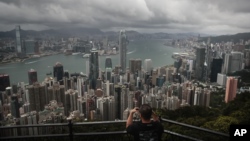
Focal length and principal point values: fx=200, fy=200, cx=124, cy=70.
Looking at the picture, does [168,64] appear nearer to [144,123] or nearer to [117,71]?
[117,71]

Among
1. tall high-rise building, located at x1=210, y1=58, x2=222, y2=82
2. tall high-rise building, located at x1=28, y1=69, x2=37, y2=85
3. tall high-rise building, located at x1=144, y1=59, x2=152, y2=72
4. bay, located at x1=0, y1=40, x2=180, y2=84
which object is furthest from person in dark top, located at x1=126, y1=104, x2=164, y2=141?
tall high-rise building, located at x1=144, y1=59, x2=152, y2=72

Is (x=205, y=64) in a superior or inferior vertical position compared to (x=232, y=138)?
inferior

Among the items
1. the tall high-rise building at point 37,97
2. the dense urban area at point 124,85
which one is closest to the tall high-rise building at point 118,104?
the dense urban area at point 124,85

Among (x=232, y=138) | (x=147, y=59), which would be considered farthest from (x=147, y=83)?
(x=232, y=138)

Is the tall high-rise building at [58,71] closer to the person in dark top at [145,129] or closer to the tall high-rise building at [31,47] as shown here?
the tall high-rise building at [31,47]

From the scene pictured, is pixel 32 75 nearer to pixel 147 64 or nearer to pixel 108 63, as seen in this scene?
pixel 108 63

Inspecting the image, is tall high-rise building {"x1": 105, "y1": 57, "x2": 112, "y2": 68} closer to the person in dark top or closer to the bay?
the bay
